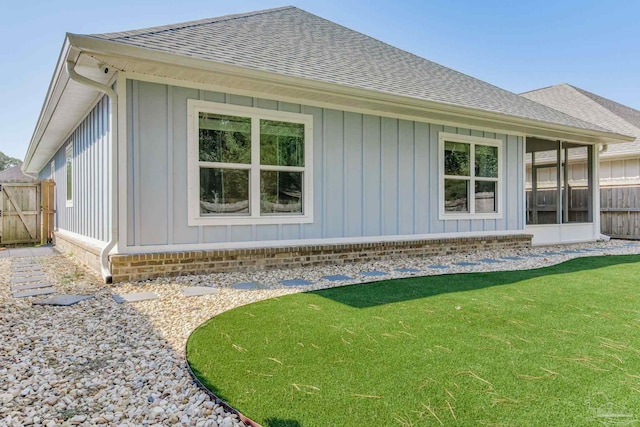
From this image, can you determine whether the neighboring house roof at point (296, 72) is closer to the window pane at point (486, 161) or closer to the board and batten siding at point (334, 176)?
the board and batten siding at point (334, 176)

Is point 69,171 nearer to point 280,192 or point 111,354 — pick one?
point 280,192

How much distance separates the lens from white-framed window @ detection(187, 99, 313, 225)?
553 centimetres

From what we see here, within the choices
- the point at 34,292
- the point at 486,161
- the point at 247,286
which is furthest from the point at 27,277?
the point at 486,161

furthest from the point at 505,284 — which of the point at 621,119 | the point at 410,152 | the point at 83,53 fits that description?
the point at 621,119

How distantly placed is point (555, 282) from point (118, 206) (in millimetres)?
5767

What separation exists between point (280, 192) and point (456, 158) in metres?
3.96

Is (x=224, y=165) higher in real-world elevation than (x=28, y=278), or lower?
higher

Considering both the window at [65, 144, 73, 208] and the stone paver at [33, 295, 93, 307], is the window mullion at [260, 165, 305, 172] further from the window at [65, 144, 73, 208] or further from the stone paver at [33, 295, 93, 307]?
the window at [65, 144, 73, 208]

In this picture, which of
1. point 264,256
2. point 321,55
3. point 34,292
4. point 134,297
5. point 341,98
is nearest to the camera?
point 134,297

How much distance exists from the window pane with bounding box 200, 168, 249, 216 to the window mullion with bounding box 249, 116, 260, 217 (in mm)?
61

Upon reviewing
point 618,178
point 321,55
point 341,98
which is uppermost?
point 321,55

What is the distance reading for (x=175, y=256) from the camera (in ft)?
17.4

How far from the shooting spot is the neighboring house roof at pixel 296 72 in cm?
489

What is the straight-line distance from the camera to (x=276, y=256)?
606cm
